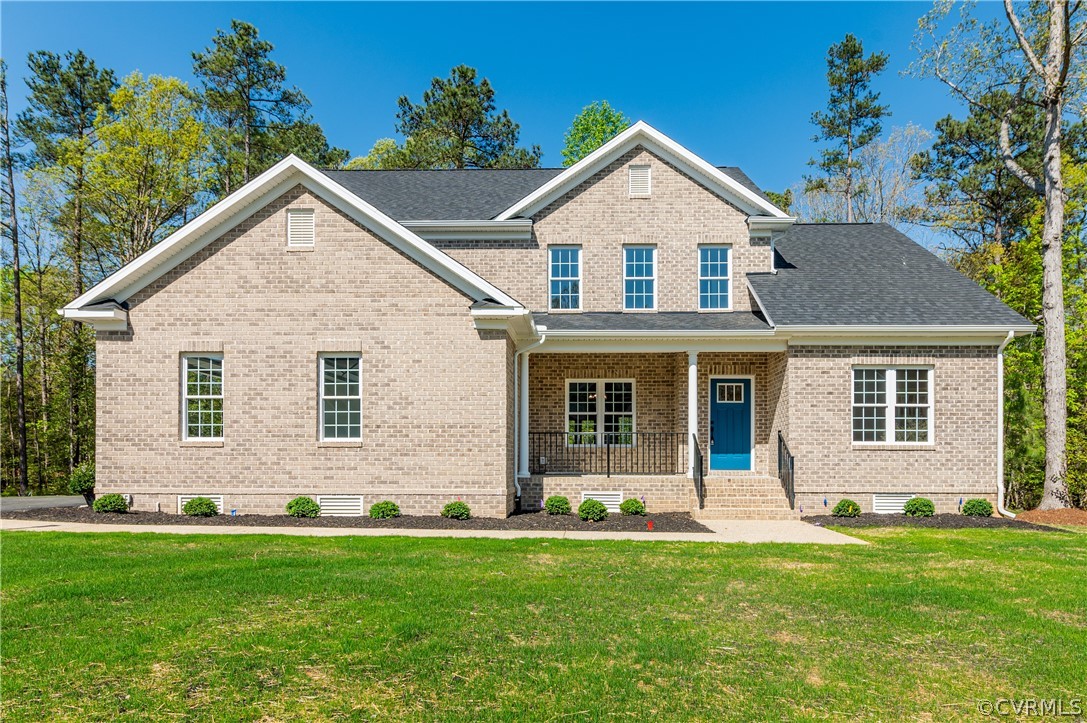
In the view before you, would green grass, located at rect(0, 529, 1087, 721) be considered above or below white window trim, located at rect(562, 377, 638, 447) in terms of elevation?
below

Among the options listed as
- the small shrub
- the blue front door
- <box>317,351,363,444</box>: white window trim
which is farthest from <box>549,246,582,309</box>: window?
the small shrub

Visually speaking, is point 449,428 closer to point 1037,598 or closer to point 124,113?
point 1037,598

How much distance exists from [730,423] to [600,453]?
3197 mm

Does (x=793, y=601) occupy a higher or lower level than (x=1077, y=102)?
lower

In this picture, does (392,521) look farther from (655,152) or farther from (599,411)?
(655,152)

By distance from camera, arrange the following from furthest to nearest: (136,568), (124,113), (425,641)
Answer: (124,113) → (136,568) → (425,641)

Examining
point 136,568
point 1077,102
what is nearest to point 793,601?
point 136,568

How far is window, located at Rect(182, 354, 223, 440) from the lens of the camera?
13.4m

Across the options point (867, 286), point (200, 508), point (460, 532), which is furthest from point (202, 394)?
point (867, 286)

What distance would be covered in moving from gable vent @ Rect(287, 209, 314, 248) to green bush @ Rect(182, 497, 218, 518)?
5.06 metres

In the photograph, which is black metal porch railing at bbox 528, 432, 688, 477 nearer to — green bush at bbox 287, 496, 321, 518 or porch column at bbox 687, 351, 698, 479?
porch column at bbox 687, 351, 698, 479

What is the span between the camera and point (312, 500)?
1325 cm

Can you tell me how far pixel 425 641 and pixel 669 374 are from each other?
12319 mm

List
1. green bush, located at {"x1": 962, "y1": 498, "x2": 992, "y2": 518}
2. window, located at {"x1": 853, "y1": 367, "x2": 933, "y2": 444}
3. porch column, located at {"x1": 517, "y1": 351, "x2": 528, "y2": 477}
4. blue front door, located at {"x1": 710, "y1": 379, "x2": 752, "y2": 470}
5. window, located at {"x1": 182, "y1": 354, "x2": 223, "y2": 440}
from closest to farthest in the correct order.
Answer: window, located at {"x1": 182, "y1": 354, "x2": 223, "y2": 440} < green bush, located at {"x1": 962, "y1": 498, "x2": 992, "y2": 518} < window, located at {"x1": 853, "y1": 367, "x2": 933, "y2": 444} < porch column, located at {"x1": 517, "y1": 351, "x2": 528, "y2": 477} < blue front door, located at {"x1": 710, "y1": 379, "x2": 752, "y2": 470}
